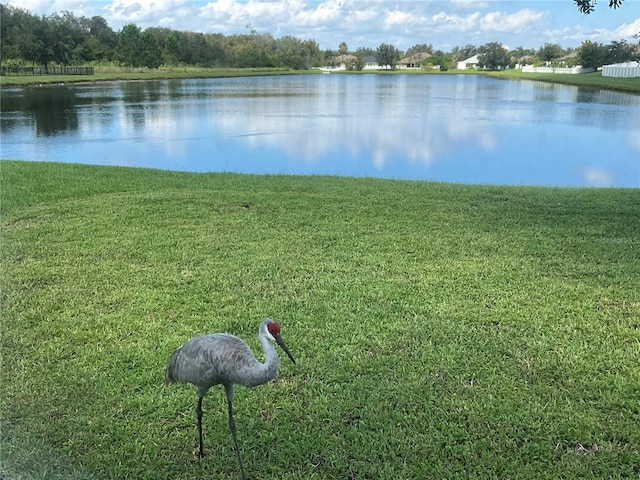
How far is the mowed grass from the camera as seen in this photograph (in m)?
2.80

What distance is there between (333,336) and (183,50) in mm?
78119

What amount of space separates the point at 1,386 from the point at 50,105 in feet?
82.1

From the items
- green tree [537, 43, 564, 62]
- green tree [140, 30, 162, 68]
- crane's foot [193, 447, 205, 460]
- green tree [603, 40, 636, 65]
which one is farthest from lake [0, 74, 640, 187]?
green tree [537, 43, 564, 62]

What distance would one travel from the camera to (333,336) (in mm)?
3859

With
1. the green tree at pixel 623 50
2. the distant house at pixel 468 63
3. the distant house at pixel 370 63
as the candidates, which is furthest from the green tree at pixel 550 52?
the green tree at pixel 623 50

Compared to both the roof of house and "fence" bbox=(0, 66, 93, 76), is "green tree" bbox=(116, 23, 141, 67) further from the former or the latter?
the roof of house

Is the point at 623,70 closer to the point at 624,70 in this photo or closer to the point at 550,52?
the point at 624,70

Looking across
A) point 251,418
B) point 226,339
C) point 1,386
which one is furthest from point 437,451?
point 1,386

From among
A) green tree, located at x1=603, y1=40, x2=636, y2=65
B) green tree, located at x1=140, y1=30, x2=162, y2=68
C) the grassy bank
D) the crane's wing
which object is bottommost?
the crane's wing

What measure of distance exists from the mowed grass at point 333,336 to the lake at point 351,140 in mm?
5318

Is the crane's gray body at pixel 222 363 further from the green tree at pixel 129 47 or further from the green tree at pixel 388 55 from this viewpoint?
the green tree at pixel 388 55

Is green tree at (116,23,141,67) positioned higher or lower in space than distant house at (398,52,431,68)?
lower

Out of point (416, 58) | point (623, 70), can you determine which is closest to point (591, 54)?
point (623, 70)

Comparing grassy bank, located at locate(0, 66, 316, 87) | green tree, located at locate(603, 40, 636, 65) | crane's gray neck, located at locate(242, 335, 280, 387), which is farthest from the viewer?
grassy bank, located at locate(0, 66, 316, 87)
